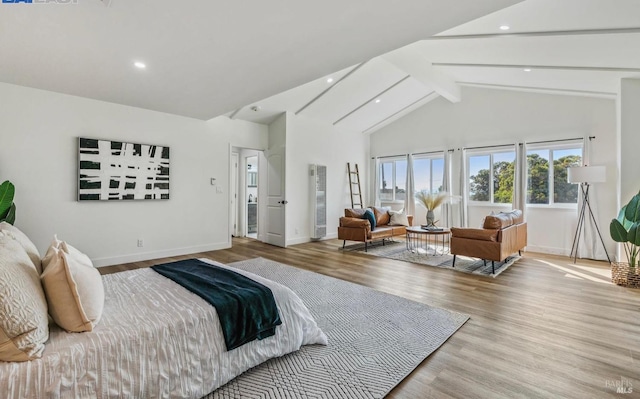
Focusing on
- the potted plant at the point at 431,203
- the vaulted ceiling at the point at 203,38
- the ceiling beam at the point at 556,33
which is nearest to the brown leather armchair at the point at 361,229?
the potted plant at the point at 431,203

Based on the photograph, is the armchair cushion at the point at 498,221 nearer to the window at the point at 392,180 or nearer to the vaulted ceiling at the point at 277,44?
the vaulted ceiling at the point at 277,44

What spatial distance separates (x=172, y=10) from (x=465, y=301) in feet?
12.5

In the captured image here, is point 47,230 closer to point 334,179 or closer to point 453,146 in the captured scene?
point 334,179

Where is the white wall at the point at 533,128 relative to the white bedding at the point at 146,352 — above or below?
above

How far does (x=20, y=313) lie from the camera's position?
3.95ft

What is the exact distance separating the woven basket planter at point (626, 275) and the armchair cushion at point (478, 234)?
1.41m

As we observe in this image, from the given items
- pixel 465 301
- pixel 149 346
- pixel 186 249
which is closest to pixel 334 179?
pixel 186 249

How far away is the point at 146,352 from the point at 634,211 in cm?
542

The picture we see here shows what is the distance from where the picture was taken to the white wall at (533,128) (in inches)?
197

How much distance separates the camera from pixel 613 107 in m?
4.90

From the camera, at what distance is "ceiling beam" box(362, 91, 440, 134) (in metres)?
7.21

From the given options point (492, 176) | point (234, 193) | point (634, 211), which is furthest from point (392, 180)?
point (634, 211)

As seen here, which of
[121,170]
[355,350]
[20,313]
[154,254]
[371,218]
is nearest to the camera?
[20,313]

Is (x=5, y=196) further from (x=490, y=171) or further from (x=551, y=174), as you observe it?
(x=551, y=174)
